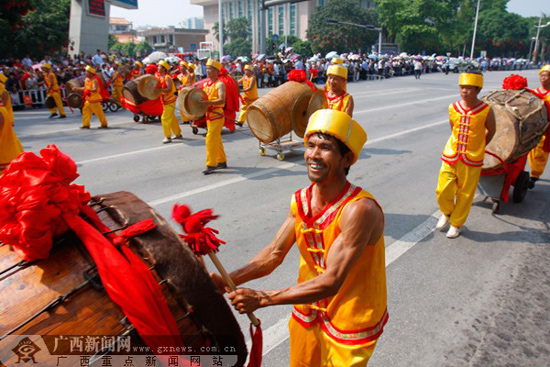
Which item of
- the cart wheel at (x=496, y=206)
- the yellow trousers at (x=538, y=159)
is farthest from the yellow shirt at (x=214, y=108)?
the yellow trousers at (x=538, y=159)

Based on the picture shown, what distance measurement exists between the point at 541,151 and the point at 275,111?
4.66 metres

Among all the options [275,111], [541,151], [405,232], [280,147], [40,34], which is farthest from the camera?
[40,34]

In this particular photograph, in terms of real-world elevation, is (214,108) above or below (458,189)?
above

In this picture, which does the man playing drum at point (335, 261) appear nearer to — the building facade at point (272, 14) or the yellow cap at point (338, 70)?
the yellow cap at point (338, 70)

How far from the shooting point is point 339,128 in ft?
6.70

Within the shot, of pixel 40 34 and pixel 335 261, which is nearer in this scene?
pixel 335 261

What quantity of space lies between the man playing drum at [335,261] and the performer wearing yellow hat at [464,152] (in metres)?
3.46

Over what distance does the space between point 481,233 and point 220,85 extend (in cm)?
501

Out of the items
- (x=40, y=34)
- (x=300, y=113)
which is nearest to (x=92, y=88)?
(x=300, y=113)

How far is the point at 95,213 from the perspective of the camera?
206cm

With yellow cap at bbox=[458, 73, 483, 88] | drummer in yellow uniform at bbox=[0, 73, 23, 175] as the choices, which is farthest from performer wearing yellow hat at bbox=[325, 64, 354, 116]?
drummer in yellow uniform at bbox=[0, 73, 23, 175]

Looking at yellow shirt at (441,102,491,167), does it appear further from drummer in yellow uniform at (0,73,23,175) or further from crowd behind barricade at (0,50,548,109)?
drummer in yellow uniform at (0,73,23,175)

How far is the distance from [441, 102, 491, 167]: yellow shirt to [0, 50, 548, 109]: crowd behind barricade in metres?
1.25

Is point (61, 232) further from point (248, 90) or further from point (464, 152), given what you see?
point (248, 90)
